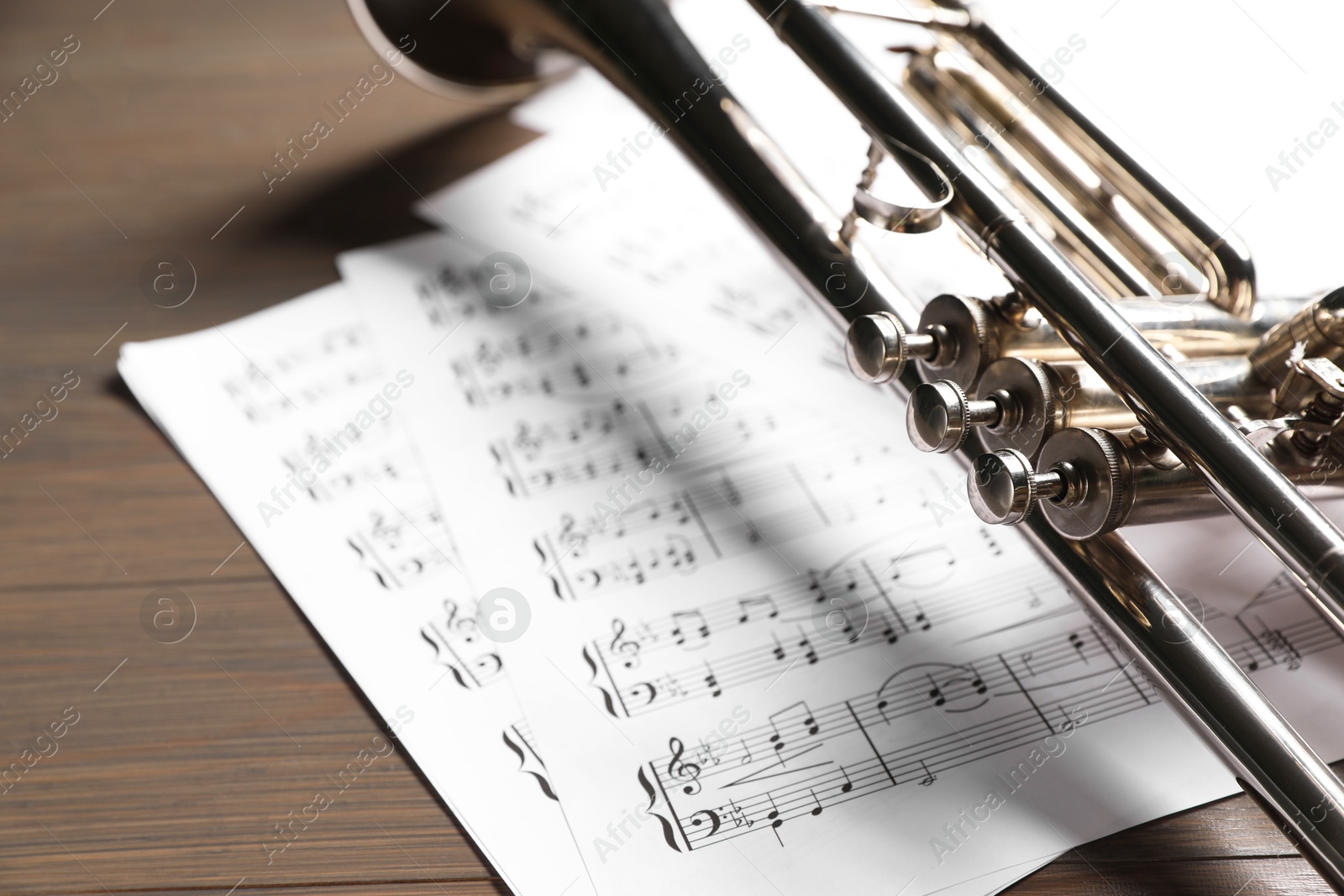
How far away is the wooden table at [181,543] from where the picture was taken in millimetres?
375

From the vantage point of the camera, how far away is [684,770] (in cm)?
40

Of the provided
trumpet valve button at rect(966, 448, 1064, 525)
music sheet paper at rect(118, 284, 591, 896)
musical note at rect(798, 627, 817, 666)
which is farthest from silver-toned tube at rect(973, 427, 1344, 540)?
music sheet paper at rect(118, 284, 591, 896)

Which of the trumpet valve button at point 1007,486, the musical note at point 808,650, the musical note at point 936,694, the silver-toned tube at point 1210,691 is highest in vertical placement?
the musical note at point 808,650

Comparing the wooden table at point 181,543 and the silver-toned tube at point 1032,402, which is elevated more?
the wooden table at point 181,543

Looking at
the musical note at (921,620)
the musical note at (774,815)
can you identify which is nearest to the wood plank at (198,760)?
the musical note at (774,815)

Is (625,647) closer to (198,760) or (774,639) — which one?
(774,639)

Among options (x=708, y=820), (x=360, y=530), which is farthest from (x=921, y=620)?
(x=360, y=530)

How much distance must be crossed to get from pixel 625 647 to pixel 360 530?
0.16m

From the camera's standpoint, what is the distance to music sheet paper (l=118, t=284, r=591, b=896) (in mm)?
392

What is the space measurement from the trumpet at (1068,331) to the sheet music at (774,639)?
6 cm

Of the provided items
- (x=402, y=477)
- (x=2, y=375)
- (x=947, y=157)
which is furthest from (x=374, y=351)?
(x=947, y=157)

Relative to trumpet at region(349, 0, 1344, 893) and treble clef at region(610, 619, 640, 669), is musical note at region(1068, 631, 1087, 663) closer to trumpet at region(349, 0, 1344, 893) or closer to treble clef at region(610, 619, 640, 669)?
trumpet at region(349, 0, 1344, 893)

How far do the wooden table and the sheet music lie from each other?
0.14ft

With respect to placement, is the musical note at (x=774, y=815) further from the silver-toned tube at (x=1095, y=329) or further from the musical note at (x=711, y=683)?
the silver-toned tube at (x=1095, y=329)
